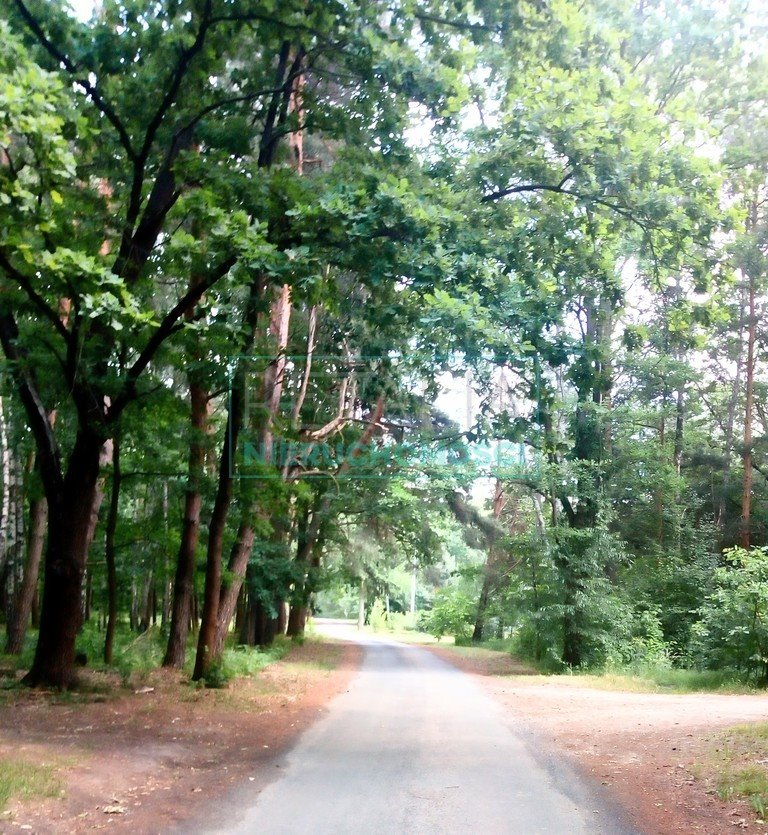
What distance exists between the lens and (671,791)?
25.0 feet

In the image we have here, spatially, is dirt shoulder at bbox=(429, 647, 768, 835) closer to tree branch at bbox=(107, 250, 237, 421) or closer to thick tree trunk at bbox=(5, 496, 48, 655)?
tree branch at bbox=(107, 250, 237, 421)

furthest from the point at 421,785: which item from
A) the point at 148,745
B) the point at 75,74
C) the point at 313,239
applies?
the point at 75,74

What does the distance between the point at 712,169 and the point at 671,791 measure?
26.7 ft

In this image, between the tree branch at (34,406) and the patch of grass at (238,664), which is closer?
the tree branch at (34,406)

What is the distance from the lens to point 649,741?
10.4 meters

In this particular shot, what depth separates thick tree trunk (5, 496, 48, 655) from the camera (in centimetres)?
1839

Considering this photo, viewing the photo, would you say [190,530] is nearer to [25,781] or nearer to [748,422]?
[25,781]

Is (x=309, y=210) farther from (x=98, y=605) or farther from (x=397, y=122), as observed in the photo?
(x=98, y=605)

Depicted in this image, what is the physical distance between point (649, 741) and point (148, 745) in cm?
616

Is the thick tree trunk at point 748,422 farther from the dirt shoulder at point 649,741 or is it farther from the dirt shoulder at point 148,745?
the dirt shoulder at point 148,745

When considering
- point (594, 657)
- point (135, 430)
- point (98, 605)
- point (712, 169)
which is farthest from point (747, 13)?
point (98, 605)

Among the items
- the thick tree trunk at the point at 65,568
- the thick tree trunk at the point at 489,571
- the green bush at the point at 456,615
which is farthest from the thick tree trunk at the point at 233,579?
the green bush at the point at 456,615

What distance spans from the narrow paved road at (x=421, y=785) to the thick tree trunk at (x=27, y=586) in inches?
360

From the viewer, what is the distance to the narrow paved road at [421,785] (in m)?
6.29
